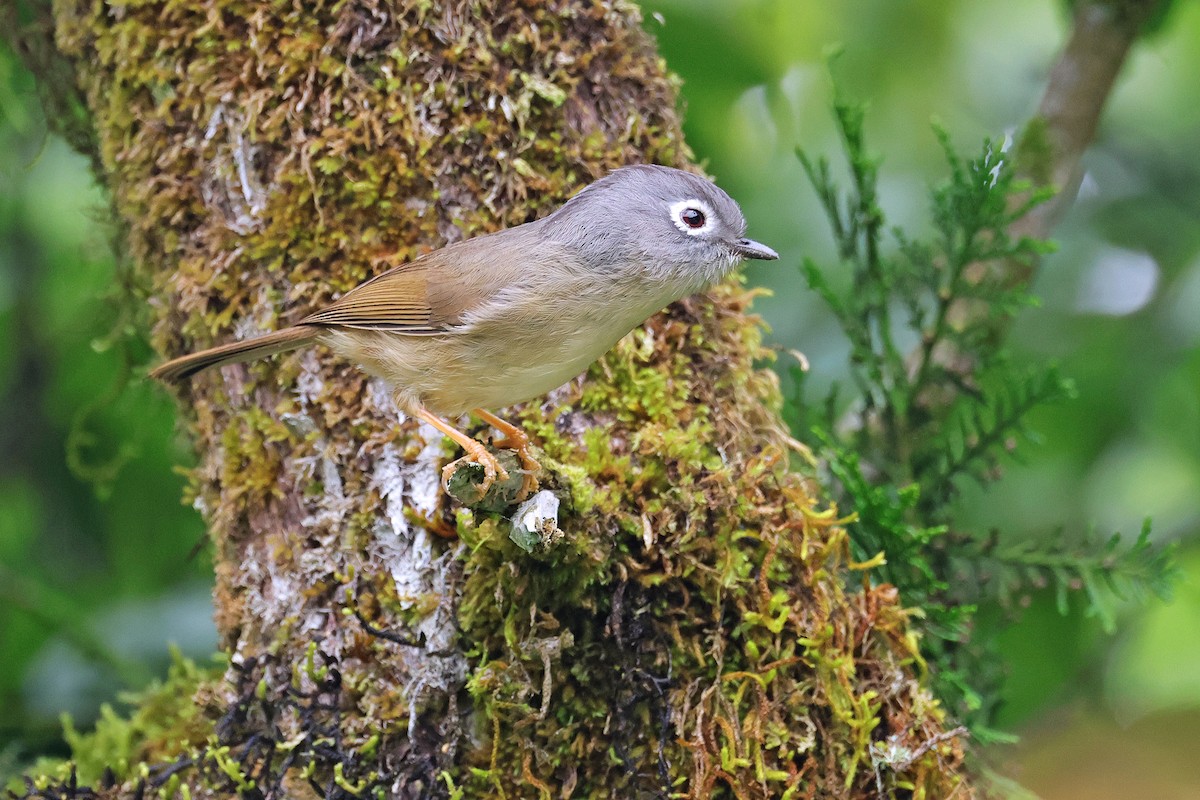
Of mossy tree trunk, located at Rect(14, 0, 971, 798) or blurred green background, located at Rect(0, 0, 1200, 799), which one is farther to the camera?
blurred green background, located at Rect(0, 0, 1200, 799)

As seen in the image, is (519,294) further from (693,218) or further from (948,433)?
(948,433)

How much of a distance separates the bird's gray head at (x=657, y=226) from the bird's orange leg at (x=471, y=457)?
0.63m

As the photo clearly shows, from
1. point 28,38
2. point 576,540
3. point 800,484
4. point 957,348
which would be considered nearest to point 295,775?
point 576,540

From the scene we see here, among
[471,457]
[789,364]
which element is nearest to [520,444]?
[471,457]

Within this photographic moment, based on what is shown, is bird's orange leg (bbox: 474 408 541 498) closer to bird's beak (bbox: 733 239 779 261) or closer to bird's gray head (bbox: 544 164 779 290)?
bird's gray head (bbox: 544 164 779 290)

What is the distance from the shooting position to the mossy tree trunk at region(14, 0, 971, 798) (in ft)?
9.00

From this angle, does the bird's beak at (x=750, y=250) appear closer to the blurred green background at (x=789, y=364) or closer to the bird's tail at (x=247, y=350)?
the bird's tail at (x=247, y=350)

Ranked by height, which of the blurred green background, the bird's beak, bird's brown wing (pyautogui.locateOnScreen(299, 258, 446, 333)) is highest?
the bird's beak

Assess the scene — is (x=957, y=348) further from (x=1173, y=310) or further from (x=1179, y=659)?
(x=1179, y=659)

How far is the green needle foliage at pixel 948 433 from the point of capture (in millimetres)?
3182

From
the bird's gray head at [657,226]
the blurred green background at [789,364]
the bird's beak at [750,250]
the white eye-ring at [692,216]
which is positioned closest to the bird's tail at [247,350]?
the bird's gray head at [657,226]

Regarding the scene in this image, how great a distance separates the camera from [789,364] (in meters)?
4.20

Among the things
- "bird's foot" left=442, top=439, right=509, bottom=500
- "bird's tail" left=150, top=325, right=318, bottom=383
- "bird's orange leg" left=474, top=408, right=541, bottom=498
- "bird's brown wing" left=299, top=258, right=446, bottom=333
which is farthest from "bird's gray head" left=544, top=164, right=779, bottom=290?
"bird's tail" left=150, top=325, right=318, bottom=383

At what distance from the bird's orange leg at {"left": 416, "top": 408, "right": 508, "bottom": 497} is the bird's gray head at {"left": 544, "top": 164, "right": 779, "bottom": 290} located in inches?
24.8
